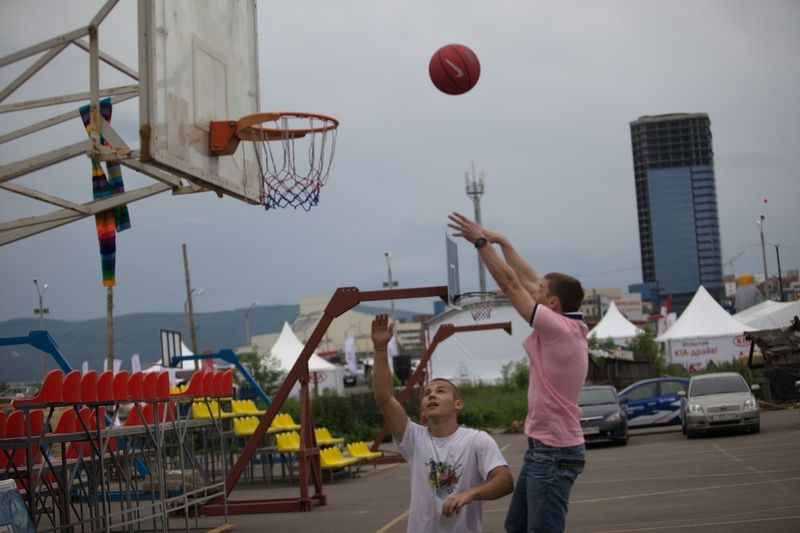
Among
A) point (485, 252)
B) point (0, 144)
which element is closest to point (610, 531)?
point (485, 252)

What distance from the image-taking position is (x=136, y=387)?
11.6 meters

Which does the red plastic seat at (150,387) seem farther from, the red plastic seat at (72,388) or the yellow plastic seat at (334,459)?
the yellow plastic seat at (334,459)

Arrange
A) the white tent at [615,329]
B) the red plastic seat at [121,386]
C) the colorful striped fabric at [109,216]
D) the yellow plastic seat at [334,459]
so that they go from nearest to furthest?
the red plastic seat at [121,386]
the colorful striped fabric at [109,216]
the yellow plastic seat at [334,459]
the white tent at [615,329]

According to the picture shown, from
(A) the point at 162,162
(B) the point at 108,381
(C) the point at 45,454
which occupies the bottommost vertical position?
(C) the point at 45,454

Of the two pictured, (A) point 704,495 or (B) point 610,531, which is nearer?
(B) point 610,531

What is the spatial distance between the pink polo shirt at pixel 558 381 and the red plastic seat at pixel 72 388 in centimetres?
561

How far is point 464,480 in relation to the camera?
5668 millimetres

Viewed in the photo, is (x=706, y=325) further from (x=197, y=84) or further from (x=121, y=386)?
(x=197, y=84)

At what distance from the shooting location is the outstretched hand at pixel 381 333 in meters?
5.63

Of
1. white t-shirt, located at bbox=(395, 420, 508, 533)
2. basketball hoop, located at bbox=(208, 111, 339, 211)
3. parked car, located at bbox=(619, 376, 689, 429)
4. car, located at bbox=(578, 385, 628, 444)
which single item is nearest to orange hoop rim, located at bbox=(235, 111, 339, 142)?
basketball hoop, located at bbox=(208, 111, 339, 211)

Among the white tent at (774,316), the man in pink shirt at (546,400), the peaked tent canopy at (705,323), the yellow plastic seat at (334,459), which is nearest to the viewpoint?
the man in pink shirt at (546,400)

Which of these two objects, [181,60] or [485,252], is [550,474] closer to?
Answer: [485,252]

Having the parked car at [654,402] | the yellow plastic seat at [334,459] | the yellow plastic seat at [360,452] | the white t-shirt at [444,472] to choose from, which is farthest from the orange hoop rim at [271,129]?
A: the parked car at [654,402]

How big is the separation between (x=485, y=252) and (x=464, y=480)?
3.99 ft
